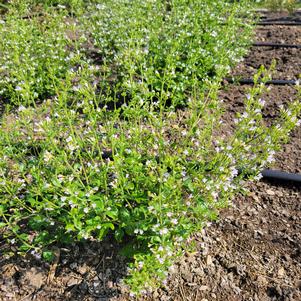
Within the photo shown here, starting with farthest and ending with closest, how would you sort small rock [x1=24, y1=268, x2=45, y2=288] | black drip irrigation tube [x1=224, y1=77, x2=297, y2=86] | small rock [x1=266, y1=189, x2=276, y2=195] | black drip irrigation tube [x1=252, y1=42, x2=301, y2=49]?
black drip irrigation tube [x1=252, y1=42, x2=301, y2=49]
black drip irrigation tube [x1=224, y1=77, x2=297, y2=86]
small rock [x1=266, y1=189, x2=276, y2=195]
small rock [x1=24, y1=268, x2=45, y2=288]

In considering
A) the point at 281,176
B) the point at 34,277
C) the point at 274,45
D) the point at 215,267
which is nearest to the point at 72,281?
the point at 34,277

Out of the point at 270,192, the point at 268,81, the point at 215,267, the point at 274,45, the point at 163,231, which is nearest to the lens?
the point at 163,231

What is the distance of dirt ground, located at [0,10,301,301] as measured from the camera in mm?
2666

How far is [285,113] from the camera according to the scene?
2424mm

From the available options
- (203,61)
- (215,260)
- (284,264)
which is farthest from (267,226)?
(203,61)

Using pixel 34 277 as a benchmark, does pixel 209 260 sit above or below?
above

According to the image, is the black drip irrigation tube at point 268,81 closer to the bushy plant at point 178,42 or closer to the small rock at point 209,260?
the bushy plant at point 178,42

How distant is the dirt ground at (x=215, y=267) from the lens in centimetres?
267

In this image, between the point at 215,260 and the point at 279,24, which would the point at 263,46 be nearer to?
the point at 279,24

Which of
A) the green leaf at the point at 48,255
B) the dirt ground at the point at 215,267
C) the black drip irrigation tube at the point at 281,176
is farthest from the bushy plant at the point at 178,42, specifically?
the green leaf at the point at 48,255

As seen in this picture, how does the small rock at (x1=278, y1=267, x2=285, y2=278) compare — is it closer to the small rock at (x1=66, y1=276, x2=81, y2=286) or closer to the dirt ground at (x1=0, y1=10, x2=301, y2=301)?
the dirt ground at (x1=0, y1=10, x2=301, y2=301)

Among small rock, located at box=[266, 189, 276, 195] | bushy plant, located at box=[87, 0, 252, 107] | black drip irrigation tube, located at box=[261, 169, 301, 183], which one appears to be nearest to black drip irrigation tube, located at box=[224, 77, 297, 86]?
bushy plant, located at box=[87, 0, 252, 107]

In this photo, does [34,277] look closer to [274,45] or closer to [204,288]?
[204,288]

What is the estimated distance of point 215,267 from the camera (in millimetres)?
2848
